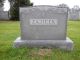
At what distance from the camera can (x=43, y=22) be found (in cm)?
700

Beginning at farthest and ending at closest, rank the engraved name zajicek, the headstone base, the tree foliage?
1. the tree foliage
2. the engraved name zajicek
3. the headstone base

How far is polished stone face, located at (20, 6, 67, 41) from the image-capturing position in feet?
22.6

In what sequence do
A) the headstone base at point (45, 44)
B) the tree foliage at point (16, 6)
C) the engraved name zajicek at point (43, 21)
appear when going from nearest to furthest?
the headstone base at point (45, 44) → the engraved name zajicek at point (43, 21) → the tree foliage at point (16, 6)

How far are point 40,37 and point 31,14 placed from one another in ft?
2.47

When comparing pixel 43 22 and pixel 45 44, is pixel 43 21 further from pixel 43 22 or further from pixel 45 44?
pixel 45 44

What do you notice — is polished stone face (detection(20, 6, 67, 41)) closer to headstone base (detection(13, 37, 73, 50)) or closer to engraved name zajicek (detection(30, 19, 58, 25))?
engraved name zajicek (detection(30, 19, 58, 25))

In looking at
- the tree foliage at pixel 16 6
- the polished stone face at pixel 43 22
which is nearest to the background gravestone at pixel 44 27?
the polished stone face at pixel 43 22

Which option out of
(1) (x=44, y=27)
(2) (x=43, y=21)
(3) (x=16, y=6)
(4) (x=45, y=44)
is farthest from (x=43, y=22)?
(3) (x=16, y=6)

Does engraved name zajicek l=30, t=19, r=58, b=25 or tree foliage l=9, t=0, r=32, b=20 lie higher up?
A: engraved name zajicek l=30, t=19, r=58, b=25

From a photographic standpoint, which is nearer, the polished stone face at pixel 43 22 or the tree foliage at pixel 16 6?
the polished stone face at pixel 43 22

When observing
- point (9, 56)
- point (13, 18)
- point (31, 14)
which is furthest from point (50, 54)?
point (13, 18)

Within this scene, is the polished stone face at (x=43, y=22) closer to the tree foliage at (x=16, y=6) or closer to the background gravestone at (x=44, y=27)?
the background gravestone at (x=44, y=27)

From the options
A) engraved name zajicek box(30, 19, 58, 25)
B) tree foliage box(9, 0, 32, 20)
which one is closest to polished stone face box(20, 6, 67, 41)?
engraved name zajicek box(30, 19, 58, 25)

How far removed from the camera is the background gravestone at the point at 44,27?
22.6 feet
